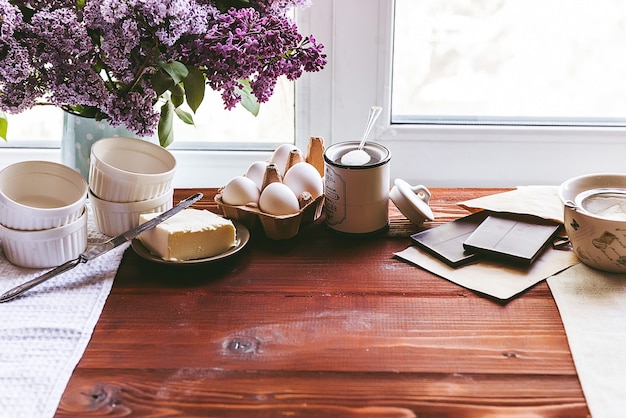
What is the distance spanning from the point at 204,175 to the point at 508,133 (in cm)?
55

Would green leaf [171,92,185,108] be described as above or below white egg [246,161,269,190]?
above

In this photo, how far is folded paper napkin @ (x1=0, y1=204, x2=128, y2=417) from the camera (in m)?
0.69

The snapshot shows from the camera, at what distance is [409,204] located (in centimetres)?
101

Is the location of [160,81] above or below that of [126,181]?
above

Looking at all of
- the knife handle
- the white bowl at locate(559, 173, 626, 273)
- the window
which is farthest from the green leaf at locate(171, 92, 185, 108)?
the white bowl at locate(559, 173, 626, 273)

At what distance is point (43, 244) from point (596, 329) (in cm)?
67

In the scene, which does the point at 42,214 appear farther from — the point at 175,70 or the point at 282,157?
the point at 282,157

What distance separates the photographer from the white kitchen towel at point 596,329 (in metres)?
0.69

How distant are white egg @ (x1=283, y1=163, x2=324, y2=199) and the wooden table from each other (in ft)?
0.32

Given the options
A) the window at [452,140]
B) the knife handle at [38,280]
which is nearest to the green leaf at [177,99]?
the knife handle at [38,280]

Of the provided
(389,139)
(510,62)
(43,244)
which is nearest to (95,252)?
(43,244)

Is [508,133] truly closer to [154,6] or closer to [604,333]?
[604,333]

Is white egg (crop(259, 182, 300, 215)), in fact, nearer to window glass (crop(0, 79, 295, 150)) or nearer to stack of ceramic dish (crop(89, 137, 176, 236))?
stack of ceramic dish (crop(89, 137, 176, 236))

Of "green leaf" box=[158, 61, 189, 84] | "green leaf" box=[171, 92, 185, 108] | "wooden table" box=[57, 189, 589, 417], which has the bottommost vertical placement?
"wooden table" box=[57, 189, 589, 417]
